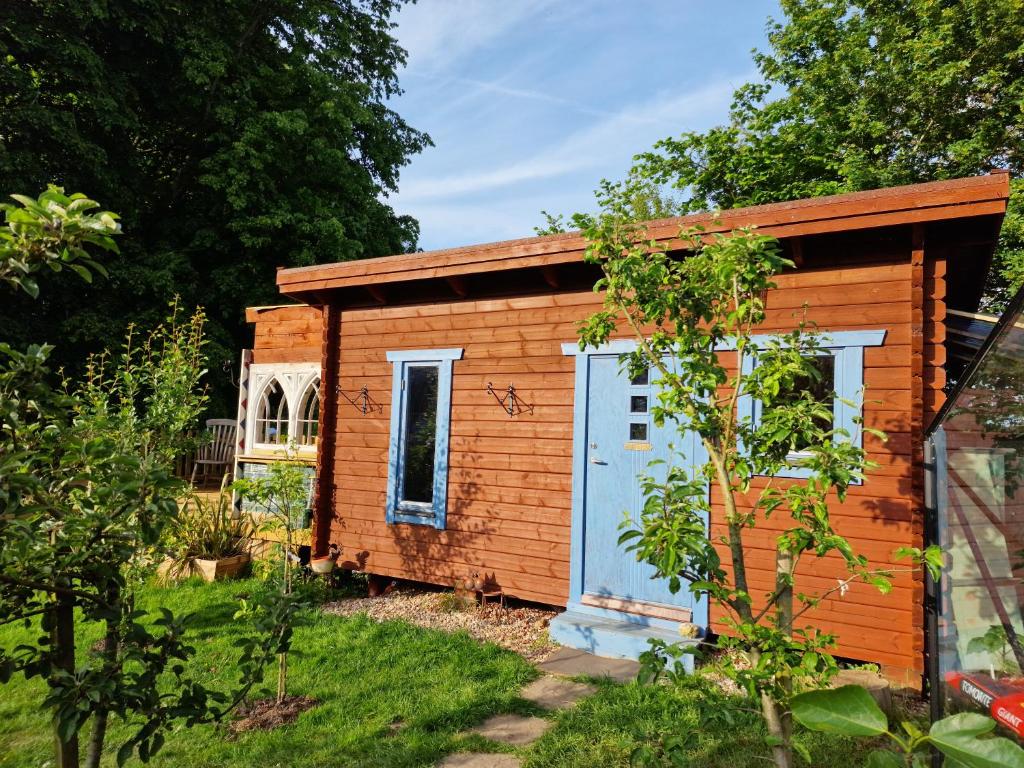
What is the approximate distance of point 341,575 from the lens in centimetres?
720

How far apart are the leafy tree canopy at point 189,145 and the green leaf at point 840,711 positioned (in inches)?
542

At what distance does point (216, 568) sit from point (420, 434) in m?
3.02

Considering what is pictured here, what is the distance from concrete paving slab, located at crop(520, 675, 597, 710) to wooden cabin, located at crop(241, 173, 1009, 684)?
652 mm

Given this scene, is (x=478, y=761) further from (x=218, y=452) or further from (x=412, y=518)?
(x=218, y=452)

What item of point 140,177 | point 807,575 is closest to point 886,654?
point 807,575

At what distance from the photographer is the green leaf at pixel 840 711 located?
67cm

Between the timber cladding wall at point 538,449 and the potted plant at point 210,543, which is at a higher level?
the timber cladding wall at point 538,449

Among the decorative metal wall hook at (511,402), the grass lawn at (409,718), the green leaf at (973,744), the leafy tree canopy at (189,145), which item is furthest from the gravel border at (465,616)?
the leafy tree canopy at (189,145)

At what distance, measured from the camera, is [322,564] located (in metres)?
6.87

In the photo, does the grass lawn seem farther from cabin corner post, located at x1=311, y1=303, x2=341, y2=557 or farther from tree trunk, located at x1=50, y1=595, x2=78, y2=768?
cabin corner post, located at x1=311, y1=303, x2=341, y2=557

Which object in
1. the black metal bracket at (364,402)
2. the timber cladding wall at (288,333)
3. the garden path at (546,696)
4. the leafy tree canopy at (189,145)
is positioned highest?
the leafy tree canopy at (189,145)

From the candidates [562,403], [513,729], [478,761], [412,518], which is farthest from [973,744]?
[412,518]

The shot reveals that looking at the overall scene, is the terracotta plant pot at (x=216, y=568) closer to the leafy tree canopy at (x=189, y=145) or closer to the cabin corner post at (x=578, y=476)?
the cabin corner post at (x=578, y=476)

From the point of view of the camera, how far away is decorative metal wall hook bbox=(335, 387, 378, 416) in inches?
279
